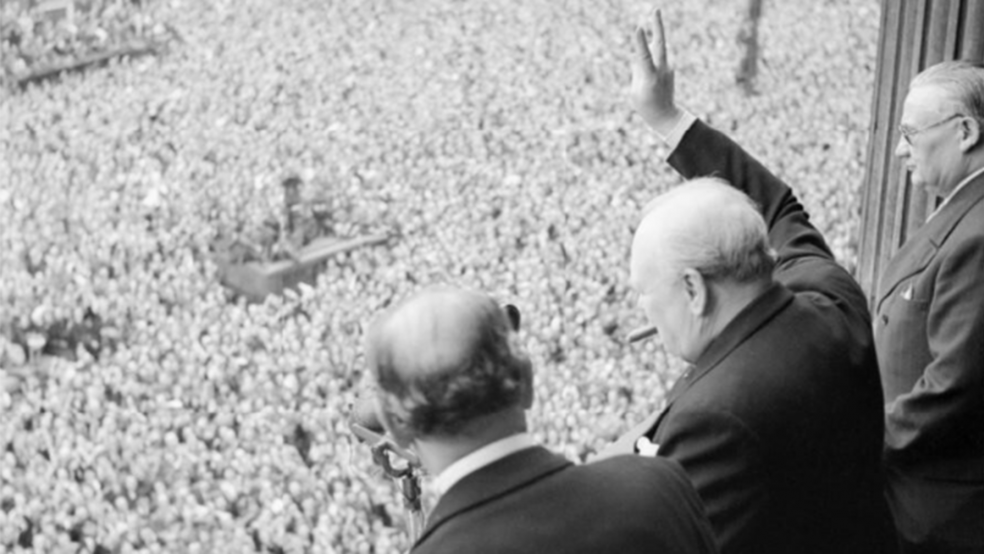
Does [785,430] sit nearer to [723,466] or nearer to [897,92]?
[723,466]

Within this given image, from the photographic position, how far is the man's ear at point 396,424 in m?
1.32

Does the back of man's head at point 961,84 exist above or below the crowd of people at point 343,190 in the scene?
above

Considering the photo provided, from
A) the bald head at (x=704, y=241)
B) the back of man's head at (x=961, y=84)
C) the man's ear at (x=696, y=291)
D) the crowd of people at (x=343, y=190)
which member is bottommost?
the crowd of people at (x=343, y=190)

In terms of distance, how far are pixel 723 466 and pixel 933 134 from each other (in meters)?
0.86

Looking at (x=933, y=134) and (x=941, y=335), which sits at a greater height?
(x=933, y=134)

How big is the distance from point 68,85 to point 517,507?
3.08 metres

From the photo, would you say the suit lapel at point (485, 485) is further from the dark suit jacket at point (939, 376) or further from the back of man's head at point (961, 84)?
the back of man's head at point (961, 84)

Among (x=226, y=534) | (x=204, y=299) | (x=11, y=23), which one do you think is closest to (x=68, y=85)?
(x=11, y=23)

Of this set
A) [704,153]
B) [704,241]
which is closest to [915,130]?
[704,153]

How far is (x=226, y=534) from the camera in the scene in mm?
3842

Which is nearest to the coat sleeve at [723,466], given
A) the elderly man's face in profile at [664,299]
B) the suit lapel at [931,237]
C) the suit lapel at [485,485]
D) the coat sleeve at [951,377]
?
the elderly man's face in profile at [664,299]

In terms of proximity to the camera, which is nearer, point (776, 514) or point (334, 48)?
point (776, 514)

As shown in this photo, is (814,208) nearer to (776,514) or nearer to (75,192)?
(75,192)

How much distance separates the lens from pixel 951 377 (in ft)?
6.69
